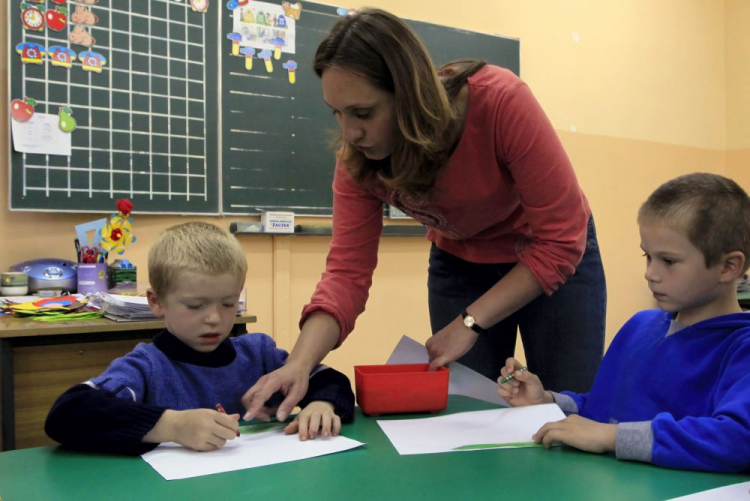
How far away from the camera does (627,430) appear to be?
83 cm

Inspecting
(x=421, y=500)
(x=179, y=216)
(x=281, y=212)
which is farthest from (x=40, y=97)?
(x=421, y=500)

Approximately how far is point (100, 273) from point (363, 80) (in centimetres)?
139

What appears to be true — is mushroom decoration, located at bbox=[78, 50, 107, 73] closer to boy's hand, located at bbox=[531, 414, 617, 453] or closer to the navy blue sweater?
the navy blue sweater

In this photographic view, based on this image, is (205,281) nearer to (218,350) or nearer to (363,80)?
(218,350)

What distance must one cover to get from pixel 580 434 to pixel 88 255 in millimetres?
1769

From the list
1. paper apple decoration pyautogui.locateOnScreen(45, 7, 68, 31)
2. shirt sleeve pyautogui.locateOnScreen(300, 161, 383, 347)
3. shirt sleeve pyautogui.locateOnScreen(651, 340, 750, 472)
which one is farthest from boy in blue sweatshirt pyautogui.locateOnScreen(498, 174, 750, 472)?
paper apple decoration pyautogui.locateOnScreen(45, 7, 68, 31)

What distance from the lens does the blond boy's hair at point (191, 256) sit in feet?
3.65

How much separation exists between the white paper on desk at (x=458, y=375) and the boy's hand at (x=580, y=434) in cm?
28

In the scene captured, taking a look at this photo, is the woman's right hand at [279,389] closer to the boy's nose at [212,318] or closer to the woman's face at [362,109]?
the boy's nose at [212,318]

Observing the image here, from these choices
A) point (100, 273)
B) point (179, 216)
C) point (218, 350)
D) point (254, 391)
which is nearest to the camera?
point (254, 391)

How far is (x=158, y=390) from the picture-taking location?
1038 mm

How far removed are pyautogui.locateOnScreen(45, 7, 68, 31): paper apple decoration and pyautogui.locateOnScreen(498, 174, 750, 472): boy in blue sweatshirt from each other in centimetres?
196

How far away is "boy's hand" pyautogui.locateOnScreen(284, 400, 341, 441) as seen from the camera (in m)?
0.93

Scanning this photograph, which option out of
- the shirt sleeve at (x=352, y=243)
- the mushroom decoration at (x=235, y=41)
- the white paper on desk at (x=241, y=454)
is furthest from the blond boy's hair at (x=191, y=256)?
the mushroom decoration at (x=235, y=41)
